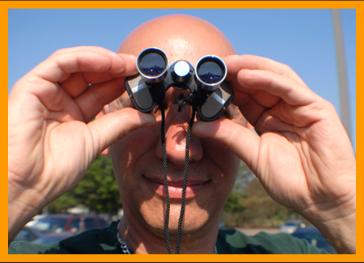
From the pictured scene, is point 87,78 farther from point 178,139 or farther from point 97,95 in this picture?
point 178,139

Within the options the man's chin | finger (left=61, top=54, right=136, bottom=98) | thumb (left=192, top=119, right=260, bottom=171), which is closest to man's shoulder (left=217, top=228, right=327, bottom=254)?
the man's chin

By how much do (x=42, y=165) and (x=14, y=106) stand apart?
0.32 metres

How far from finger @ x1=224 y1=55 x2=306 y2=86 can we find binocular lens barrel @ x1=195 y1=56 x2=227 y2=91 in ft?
0.39

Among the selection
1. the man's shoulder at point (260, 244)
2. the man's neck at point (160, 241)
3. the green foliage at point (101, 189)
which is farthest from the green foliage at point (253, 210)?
the man's neck at point (160, 241)

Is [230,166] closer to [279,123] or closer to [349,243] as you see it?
[279,123]

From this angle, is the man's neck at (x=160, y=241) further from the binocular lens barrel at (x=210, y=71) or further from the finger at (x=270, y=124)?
the binocular lens barrel at (x=210, y=71)

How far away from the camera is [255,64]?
249 centimetres

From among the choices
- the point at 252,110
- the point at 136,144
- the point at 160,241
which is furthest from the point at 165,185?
the point at 252,110

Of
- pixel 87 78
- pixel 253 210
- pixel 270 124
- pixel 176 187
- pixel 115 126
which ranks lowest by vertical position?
pixel 253 210

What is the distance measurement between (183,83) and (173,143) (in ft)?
1.09

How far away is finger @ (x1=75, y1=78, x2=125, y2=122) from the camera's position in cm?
260

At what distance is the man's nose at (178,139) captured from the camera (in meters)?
2.51

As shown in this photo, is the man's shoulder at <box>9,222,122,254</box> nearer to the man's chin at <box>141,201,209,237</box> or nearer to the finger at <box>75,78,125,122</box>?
the man's chin at <box>141,201,209,237</box>

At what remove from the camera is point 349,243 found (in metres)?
2.36
